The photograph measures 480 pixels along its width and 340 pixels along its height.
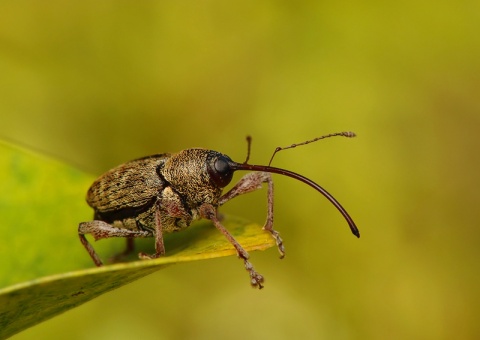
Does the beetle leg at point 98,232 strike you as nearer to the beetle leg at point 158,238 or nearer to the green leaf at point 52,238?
the green leaf at point 52,238

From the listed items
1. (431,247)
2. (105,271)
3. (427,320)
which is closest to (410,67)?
(431,247)

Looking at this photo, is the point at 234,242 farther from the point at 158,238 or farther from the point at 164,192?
the point at 164,192

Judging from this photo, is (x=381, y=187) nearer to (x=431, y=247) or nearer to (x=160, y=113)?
(x=431, y=247)

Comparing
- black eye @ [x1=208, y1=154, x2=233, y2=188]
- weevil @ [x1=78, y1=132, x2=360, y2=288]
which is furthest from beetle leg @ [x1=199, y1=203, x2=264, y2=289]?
black eye @ [x1=208, y1=154, x2=233, y2=188]

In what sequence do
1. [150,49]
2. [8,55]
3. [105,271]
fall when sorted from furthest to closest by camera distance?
[150,49]
[8,55]
[105,271]

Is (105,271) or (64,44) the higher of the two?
(64,44)

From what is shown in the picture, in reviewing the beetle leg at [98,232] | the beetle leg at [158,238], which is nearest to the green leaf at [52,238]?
the beetle leg at [98,232]
